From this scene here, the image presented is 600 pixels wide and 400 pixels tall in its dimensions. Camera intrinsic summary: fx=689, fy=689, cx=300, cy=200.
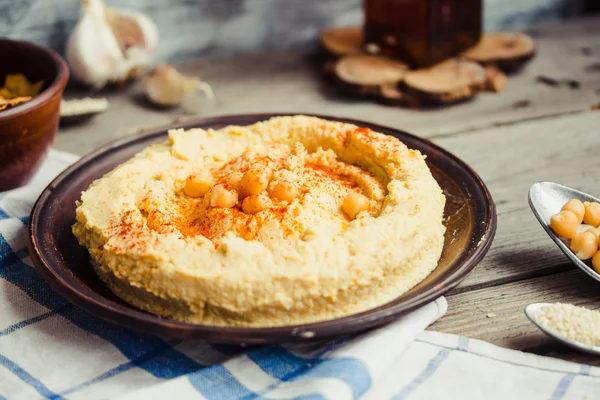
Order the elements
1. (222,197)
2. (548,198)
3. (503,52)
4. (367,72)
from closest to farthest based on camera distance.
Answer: (222,197) → (548,198) → (367,72) → (503,52)

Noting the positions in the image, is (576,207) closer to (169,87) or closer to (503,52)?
(503,52)

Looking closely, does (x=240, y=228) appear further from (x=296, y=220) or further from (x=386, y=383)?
(x=386, y=383)

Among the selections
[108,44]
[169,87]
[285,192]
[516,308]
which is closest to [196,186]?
[285,192]

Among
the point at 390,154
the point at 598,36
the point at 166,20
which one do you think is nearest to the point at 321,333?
the point at 390,154

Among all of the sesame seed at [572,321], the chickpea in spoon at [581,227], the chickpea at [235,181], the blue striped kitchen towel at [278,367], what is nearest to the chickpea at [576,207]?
the chickpea in spoon at [581,227]

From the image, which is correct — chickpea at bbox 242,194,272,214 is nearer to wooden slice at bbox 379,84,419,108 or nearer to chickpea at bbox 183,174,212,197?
chickpea at bbox 183,174,212,197

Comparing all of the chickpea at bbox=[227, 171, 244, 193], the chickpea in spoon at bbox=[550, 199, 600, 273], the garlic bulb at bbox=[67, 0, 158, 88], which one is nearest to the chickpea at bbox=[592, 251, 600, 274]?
the chickpea in spoon at bbox=[550, 199, 600, 273]
